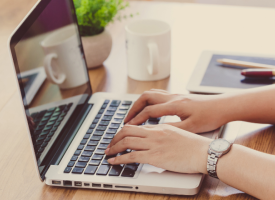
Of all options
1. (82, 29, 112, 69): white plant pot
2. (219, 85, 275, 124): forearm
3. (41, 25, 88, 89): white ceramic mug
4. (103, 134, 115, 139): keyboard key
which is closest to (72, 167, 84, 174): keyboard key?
(103, 134, 115, 139): keyboard key

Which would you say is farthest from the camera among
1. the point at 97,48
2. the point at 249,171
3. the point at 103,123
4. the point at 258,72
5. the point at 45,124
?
the point at 97,48

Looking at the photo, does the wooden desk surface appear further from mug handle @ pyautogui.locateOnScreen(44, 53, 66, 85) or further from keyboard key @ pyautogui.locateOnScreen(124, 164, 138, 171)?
mug handle @ pyautogui.locateOnScreen(44, 53, 66, 85)

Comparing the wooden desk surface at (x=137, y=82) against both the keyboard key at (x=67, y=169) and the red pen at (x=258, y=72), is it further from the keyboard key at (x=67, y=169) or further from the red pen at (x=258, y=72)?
the red pen at (x=258, y=72)

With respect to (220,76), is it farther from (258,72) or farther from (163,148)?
(163,148)

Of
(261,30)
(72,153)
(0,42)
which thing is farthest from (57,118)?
(261,30)

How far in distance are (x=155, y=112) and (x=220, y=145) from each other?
0.20 metres

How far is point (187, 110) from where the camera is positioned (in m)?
0.83

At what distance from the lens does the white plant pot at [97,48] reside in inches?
43.1

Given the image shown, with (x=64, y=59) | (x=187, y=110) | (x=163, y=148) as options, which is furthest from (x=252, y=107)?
(x=64, y=59)

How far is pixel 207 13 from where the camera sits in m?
1.43

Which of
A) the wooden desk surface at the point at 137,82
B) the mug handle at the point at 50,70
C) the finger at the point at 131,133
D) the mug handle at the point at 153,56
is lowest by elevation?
the wooden desk surface at the point at 137,82

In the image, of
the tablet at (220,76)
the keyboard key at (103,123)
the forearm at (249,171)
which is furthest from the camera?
the tablet at (220,76)

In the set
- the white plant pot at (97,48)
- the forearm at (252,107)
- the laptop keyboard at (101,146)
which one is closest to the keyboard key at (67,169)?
the laptop keyboard at (101,146)

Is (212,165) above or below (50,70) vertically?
below
